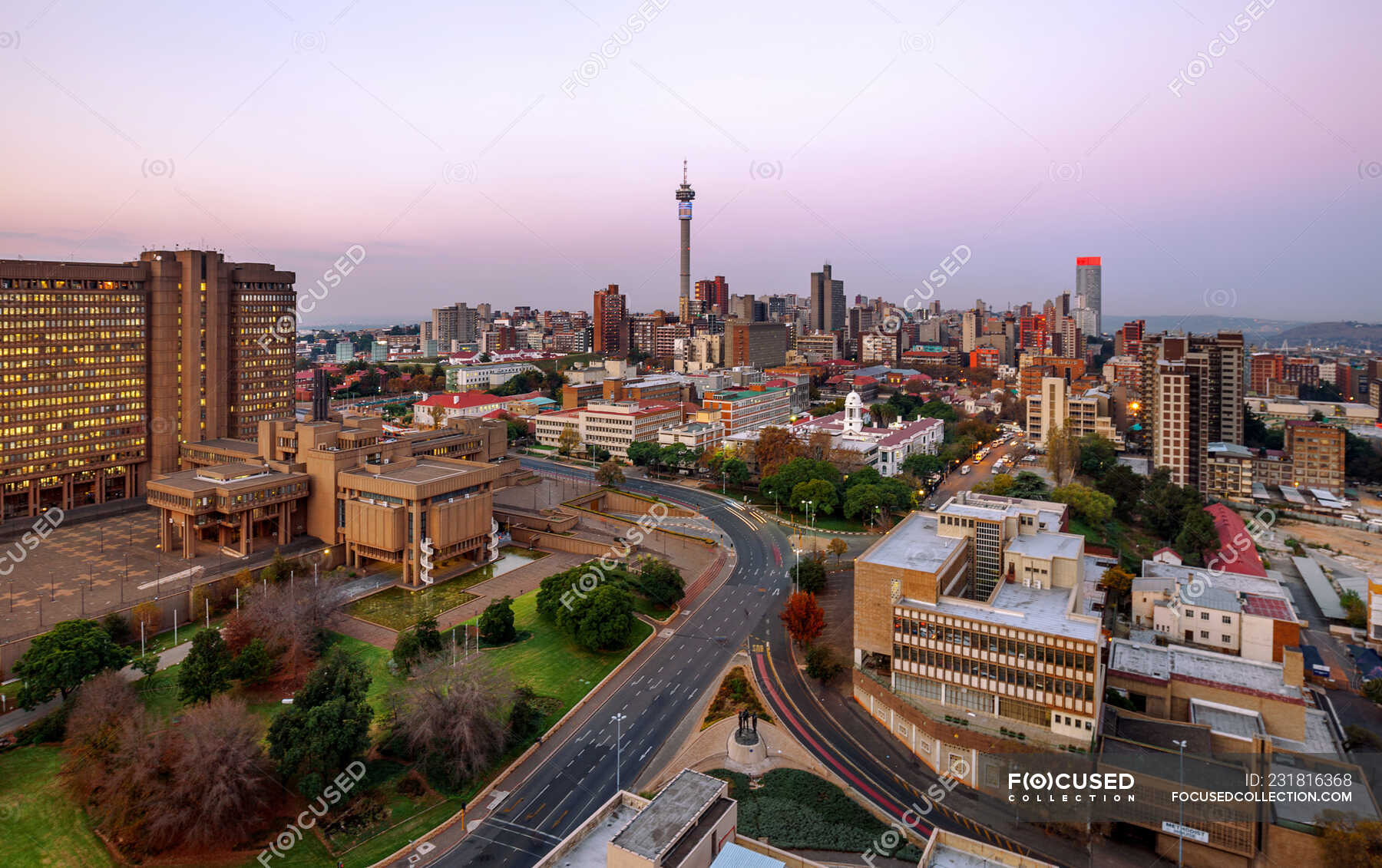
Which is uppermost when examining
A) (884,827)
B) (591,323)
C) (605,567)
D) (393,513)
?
(591,323)

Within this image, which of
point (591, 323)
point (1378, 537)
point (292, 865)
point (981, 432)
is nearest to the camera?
point (292, 865)

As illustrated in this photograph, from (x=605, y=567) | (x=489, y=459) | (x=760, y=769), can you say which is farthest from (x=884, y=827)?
(x=489, y=459)

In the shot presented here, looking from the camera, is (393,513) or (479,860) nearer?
(479,860)

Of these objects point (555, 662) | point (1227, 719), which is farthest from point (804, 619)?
point (1227, 719)

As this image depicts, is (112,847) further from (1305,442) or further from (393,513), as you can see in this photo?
(1305,442)

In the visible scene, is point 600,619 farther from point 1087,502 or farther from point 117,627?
point 1087,502

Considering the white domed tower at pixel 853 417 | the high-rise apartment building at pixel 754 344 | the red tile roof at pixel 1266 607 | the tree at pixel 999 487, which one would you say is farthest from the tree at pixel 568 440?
the high-rise apartment building at pixel 754 344

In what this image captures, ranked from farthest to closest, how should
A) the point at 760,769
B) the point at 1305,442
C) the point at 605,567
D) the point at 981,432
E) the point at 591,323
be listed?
the point at 591,323 → the point at 981,432 → the point at 1305,442 → the point at 605,567 → the point at 760,769
